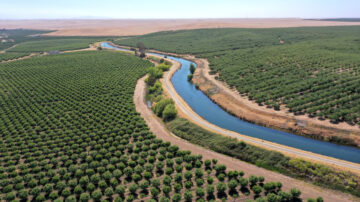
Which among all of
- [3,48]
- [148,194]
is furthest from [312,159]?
[3,48]

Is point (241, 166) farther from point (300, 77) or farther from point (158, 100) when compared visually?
point (300, 77)

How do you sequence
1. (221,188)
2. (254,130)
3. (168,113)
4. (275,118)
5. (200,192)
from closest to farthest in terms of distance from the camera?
(200,192), (221,188), (254,130), (275,118), (168,113)

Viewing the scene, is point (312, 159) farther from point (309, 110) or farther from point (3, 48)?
point (3, 48)

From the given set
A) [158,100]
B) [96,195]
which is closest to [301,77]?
[158,100]

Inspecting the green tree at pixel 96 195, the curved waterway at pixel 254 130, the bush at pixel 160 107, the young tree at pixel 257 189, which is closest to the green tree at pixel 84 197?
the green tree at pixel 96 195

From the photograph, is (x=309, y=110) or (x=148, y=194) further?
(x=309, y=110)

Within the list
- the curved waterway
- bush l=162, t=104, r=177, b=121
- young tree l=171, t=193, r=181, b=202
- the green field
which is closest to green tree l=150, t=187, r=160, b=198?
young tree l=171, t=193, r=181, b=202
